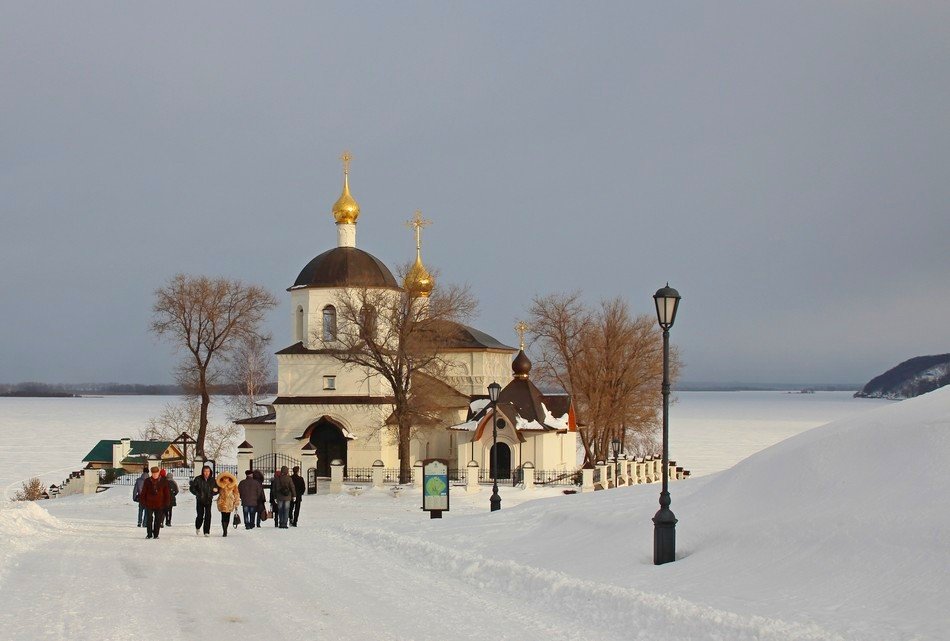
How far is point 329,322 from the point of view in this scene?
155 feet

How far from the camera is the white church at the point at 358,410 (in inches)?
1810

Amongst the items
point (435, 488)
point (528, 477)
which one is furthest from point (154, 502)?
point (528, 477)

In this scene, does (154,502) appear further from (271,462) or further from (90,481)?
(271,462)

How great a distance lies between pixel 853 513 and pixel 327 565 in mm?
7732

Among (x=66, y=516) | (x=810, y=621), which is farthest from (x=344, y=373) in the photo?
(x=810, y=621)

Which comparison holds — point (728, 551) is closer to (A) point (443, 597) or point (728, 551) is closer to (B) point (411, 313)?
(A) point (443, 597)

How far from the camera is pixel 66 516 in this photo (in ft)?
99.1

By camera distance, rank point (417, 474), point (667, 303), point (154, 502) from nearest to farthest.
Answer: point (667, 303), point (154, 502), point (417, 474)

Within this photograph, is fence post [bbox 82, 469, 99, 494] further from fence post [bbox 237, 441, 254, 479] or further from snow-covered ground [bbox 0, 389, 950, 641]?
snow-covered ground [bbox 0, 389, 950, 641]

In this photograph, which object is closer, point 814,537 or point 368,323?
point 814,537

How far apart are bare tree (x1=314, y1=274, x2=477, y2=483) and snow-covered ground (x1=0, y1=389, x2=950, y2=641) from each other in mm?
23231

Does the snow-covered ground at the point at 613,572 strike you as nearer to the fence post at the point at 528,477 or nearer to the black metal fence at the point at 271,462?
the fence post at the point at 528,477

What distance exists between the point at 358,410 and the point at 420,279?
25.8 feet

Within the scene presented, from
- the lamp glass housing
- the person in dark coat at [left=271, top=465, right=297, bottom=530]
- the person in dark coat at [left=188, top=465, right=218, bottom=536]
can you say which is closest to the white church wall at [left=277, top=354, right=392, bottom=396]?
the person in dark coat at [left=271, top=465, right=297, bottom=530]
